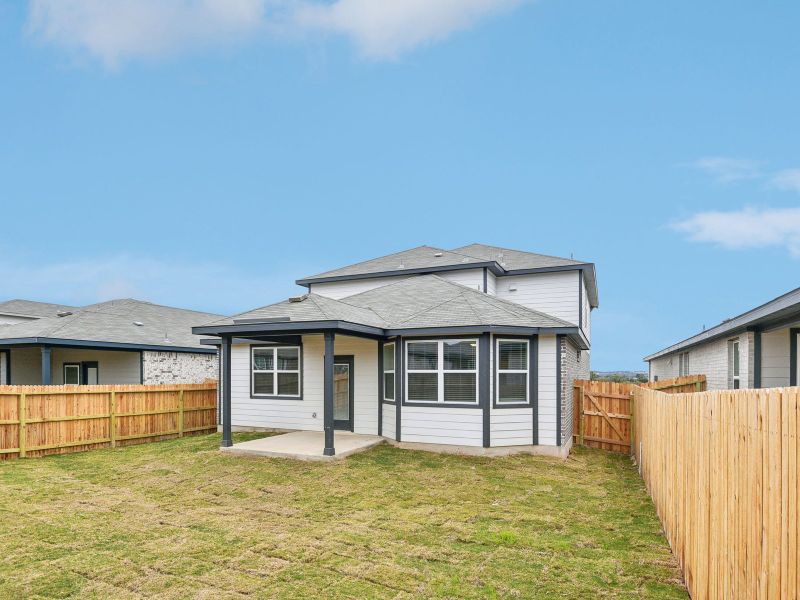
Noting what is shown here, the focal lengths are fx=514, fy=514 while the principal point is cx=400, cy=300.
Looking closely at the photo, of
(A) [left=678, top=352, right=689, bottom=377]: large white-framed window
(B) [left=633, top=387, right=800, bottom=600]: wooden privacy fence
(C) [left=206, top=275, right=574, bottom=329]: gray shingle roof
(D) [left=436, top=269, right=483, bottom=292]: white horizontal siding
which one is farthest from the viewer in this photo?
(A) [left=678, top=352, right=689, bottom=377]: large white-framed window

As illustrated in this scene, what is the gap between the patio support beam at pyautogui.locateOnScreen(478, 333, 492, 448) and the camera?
11.4 metres

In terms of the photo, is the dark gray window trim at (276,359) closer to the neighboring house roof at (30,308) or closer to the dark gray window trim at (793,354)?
Result: the dark gray window trim at (793,354)

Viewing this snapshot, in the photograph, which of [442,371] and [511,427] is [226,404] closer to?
[442,371]

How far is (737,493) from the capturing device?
3156 millimetres

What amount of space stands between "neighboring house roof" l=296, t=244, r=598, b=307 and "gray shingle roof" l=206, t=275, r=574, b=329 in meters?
2.05

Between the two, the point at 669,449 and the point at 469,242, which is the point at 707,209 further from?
the point at 669,449

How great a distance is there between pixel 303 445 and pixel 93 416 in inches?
237

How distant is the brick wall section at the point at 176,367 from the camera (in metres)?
18.8

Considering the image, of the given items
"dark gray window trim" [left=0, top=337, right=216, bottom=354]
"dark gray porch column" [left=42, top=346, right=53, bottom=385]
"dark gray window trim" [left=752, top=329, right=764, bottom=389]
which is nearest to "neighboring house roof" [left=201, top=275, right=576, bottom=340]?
"dark gray window trim" [left=752, top=329, right=764, bottom=389]

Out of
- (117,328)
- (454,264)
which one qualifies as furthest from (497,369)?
(117,328)

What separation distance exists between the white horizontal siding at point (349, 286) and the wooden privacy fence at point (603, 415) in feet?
22.9

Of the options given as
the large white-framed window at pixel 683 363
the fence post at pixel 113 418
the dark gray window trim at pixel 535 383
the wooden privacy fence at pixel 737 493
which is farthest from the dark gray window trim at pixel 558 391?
the large white-framed window at pixel 683 363

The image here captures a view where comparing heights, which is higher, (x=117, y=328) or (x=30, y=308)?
(x=30, y=308)

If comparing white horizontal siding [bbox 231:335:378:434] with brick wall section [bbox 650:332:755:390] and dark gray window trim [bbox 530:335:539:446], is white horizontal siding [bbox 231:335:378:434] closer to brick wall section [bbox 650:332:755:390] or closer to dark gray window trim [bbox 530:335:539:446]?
dark gray window trim [bbox 530:335:539:446]
